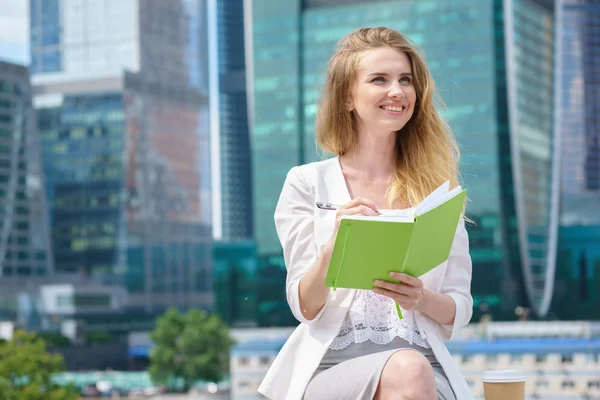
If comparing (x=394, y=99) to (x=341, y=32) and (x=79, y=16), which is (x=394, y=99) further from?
(x=79, y=16)

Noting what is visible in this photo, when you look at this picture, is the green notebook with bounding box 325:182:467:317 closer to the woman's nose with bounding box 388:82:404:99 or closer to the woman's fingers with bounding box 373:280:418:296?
the woman's fingers with bounding box 373:280:418:296

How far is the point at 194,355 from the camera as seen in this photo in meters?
61.1

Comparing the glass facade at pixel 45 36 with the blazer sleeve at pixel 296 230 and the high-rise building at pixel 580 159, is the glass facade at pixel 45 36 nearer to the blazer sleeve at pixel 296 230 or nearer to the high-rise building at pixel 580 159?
the high-rise building at pixel 580 159

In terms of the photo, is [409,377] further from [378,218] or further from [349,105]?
[349,105]

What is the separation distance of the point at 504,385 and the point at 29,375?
129ft

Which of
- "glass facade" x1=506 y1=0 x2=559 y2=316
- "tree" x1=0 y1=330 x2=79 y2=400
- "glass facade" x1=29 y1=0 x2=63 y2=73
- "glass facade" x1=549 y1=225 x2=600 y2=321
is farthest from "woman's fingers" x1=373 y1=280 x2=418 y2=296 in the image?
"glass facade" x1=29 y1=0 x2=63 y2=73

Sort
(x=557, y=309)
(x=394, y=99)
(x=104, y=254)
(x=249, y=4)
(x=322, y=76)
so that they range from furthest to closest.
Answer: (x=104, y=254), (x=557, y=309), (x=249, y=4), (x=322, y=76), (x=394, y=99)

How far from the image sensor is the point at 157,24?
275 feet

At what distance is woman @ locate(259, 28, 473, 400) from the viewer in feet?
6.88

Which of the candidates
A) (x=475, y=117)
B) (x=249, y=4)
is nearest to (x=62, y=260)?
(x=249, y=4)

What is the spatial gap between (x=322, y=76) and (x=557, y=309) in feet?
216

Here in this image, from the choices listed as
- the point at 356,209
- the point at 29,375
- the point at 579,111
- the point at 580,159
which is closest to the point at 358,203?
the point at 356,209

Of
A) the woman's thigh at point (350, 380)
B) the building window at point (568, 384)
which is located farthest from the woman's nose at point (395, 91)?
the building window at point (568, 384)

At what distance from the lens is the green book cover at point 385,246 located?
78.3 inches
